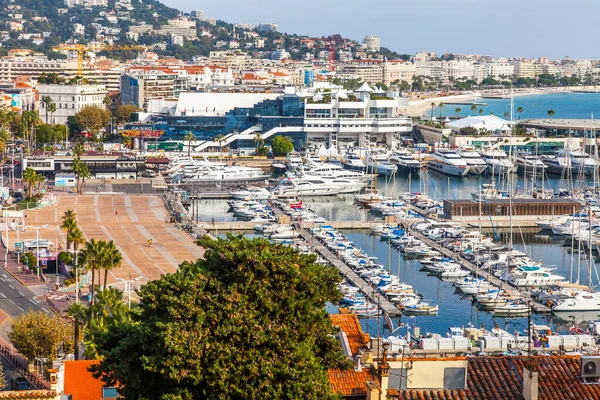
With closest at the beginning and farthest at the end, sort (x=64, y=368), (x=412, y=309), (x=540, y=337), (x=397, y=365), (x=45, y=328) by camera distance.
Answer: (x=397, y=365) < (x=64, y=368) < (x=45, y=328) < (x=540, y=337) < (x=412, y=309)

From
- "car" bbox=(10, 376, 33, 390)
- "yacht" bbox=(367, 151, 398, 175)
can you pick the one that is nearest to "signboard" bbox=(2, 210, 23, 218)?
"car" bbox=(10, 376, 33, 390)

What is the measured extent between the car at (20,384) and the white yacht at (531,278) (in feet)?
83.1

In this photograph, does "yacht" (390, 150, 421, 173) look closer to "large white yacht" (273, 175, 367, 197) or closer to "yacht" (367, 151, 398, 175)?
"yacht" (367, 151, 398, 175)

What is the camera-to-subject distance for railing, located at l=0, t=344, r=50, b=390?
2734 cm

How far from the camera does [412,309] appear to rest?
140 ft

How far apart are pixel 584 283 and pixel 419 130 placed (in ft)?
220

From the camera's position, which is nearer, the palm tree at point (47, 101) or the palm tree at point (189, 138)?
the palm tree at point (189, 138)

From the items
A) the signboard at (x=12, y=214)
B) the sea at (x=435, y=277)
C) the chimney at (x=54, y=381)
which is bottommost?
the sea at (x=435, y=277)

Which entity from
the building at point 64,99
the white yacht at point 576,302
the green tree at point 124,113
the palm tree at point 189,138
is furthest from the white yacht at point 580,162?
the building at point 64,99

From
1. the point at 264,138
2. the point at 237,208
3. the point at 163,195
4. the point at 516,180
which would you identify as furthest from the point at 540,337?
the point at 264,138

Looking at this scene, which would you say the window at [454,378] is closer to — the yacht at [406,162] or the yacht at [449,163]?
the yacht at [449,163]

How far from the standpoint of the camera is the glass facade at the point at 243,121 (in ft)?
347

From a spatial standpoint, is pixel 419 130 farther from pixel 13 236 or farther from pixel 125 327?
pixel 125 327

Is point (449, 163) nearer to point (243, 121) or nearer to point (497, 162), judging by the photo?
point (497, 162)
